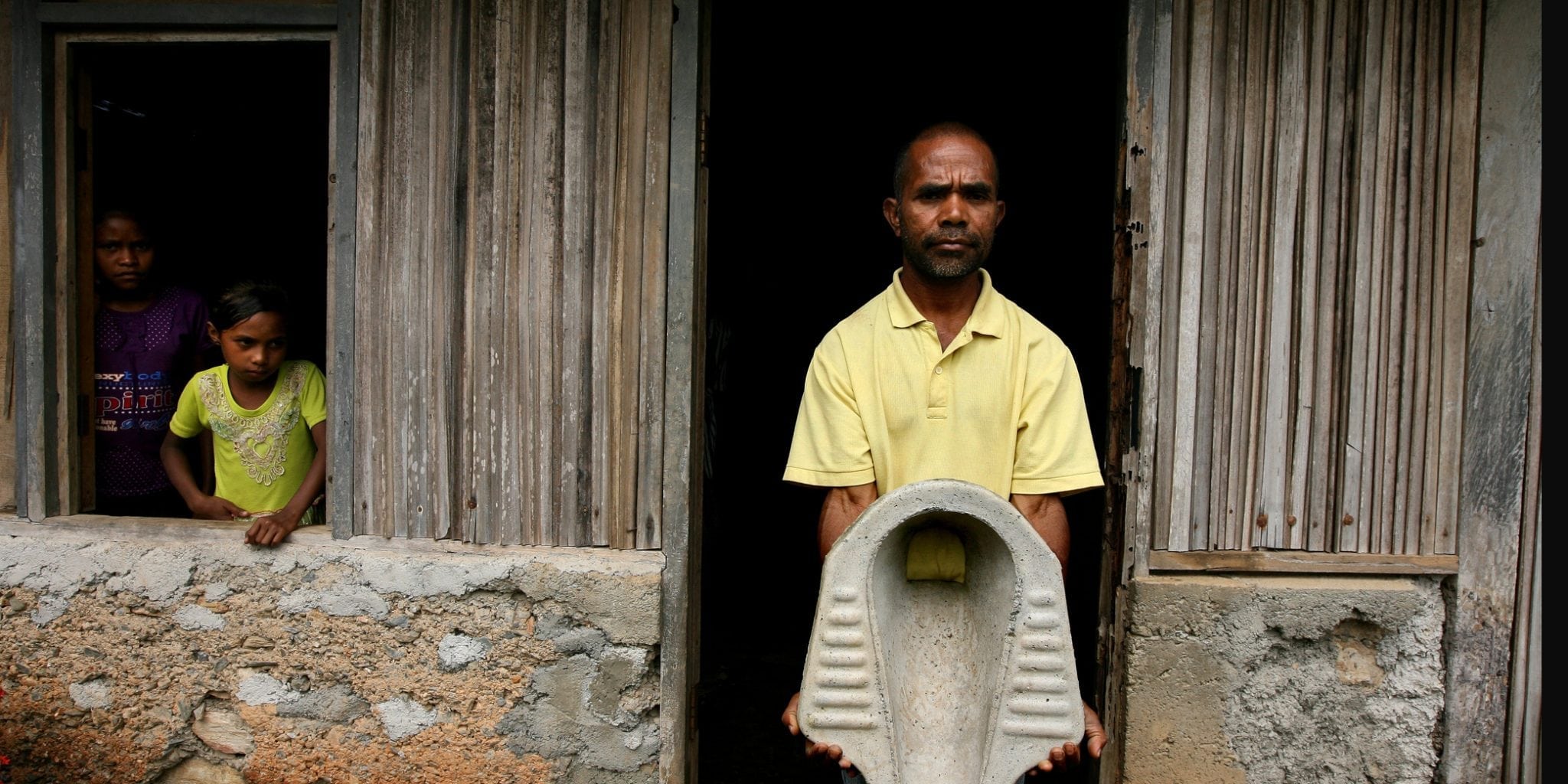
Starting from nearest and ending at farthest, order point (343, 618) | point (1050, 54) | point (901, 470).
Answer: point (901, 470)
point (343, 618)
point (1050, 54)

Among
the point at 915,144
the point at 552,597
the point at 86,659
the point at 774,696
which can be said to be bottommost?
the point at 774,696

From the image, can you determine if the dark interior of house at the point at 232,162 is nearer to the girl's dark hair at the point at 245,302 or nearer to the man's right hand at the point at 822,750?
the girl's dark hair at the point at 245,302

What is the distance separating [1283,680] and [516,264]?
7.85 feet

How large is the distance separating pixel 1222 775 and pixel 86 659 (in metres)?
3.28

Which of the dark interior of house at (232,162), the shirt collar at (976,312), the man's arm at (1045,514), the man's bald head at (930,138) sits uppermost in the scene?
the dark interior of house at (232,162)

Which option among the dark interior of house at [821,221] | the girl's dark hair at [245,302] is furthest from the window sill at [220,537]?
the dark interior of house at [821,221]

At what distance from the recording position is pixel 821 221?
18.4 ft

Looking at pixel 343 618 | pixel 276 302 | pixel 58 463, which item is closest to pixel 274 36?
pixel 276 302

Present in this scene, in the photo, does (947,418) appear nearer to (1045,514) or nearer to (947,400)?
(947,400)

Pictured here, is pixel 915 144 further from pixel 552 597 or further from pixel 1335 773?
pixel 1335 773

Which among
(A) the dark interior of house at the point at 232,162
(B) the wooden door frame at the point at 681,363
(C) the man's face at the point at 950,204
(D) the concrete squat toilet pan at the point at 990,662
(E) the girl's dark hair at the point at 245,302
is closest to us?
(D) the concrete squat toilet pan at the point at 990,662

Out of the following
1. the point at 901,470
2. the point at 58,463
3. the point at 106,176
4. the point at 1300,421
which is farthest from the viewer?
the point at 106,176

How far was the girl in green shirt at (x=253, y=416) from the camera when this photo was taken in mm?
3047

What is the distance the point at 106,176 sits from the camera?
4.24 meters
